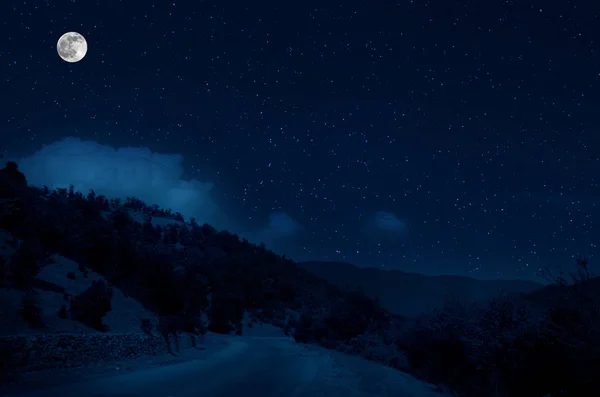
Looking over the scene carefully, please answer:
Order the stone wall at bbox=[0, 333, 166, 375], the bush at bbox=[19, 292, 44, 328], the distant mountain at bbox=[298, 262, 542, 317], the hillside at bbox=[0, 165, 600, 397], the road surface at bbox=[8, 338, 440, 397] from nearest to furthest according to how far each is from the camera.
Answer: the hillside at bbox=[0, 165, 600, 397] < the stone wall at bbox=[0, 333, 166, 375] < the road surface at bbox=[8, 338, 440, 397] < the bush at bbox=[19, 292, 44, 328] < the distant mountain at bbox=[298, 262, 542, 317]

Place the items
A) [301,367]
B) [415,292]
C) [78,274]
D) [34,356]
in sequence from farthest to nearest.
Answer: [415,292] → [78,274] → [301,367] → [34,356]

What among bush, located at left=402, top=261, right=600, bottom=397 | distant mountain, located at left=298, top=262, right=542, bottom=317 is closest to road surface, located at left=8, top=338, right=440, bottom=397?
bush, located at left=402, top=261, right=600, bottom=397

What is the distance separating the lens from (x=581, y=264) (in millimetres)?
9570

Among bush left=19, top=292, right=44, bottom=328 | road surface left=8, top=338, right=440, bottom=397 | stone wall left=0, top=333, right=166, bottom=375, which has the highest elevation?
bush left=19, top=292, right=44, bottom=328

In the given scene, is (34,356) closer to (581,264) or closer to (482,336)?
(482,336)

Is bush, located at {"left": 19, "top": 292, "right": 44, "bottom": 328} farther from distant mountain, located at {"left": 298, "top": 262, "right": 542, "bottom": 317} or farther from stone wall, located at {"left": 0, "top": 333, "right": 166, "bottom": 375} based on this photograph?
distant mountain, located at {"left": 298, "top": 262, "right": 542, "bottom": 317}

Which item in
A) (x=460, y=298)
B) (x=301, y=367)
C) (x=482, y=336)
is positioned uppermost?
(x=460, y=298)

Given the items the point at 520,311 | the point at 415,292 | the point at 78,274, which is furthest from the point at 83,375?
the point at 415,292

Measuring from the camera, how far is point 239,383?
16094mm

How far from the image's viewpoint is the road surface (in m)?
13.0

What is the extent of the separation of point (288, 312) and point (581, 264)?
67072 millimetres

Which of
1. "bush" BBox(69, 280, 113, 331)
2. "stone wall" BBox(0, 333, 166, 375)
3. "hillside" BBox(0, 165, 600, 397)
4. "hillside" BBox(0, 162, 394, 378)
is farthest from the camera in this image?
"bush" BBox(69, 280, 113, 331)

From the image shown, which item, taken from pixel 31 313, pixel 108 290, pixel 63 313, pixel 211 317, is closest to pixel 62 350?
pixel 31 313

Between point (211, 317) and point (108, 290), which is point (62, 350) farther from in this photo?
point (211, 317)
